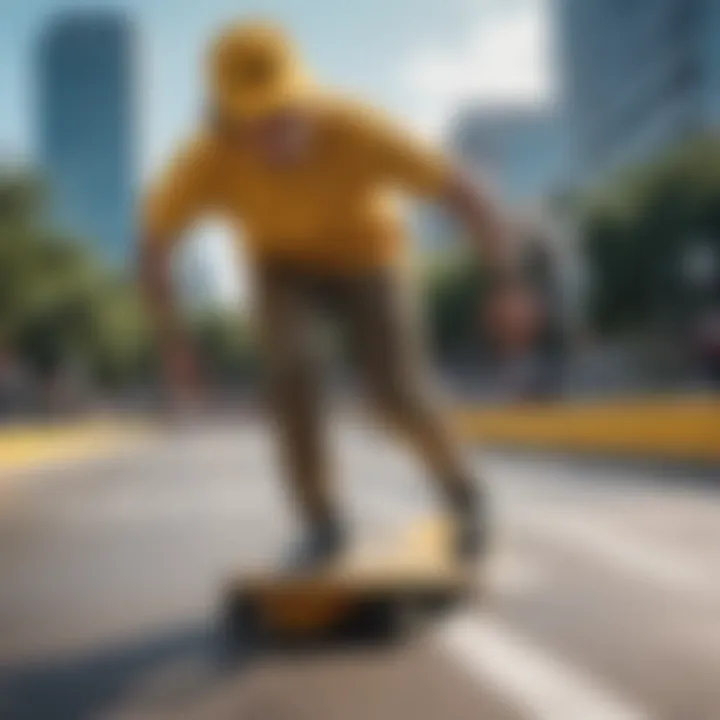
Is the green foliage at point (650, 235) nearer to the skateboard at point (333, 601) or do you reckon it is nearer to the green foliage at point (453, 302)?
the green foliage at point (453, 302)

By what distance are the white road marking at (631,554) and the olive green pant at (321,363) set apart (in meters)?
0.81

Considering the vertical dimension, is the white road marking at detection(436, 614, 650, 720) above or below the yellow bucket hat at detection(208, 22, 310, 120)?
below

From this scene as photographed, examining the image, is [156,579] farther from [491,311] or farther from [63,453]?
[63,453]

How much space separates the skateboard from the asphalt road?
0.22ft

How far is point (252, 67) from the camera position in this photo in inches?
93.2

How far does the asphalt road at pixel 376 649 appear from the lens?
87.7 inches

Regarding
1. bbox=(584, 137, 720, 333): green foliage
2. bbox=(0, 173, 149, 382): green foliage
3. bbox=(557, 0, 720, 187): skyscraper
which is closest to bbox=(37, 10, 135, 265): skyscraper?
bbox=(557, 0, 720, 187): skyscraper

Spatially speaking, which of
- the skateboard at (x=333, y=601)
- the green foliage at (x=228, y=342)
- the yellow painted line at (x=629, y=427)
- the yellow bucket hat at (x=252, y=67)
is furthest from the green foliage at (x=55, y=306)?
the yellow bucket hat at (x=252, y=67)

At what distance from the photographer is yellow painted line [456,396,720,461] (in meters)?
9.54

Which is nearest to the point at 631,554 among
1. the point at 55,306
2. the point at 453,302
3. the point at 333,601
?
the point at 453,302

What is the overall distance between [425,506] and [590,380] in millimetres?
5571

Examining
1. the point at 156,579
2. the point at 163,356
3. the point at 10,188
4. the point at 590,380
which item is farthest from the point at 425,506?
the point at 10,188

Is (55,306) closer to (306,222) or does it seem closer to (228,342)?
(228,342)

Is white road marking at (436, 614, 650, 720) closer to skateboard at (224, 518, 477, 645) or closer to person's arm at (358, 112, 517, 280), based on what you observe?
skateboard at (224, 518, 477, 645)
